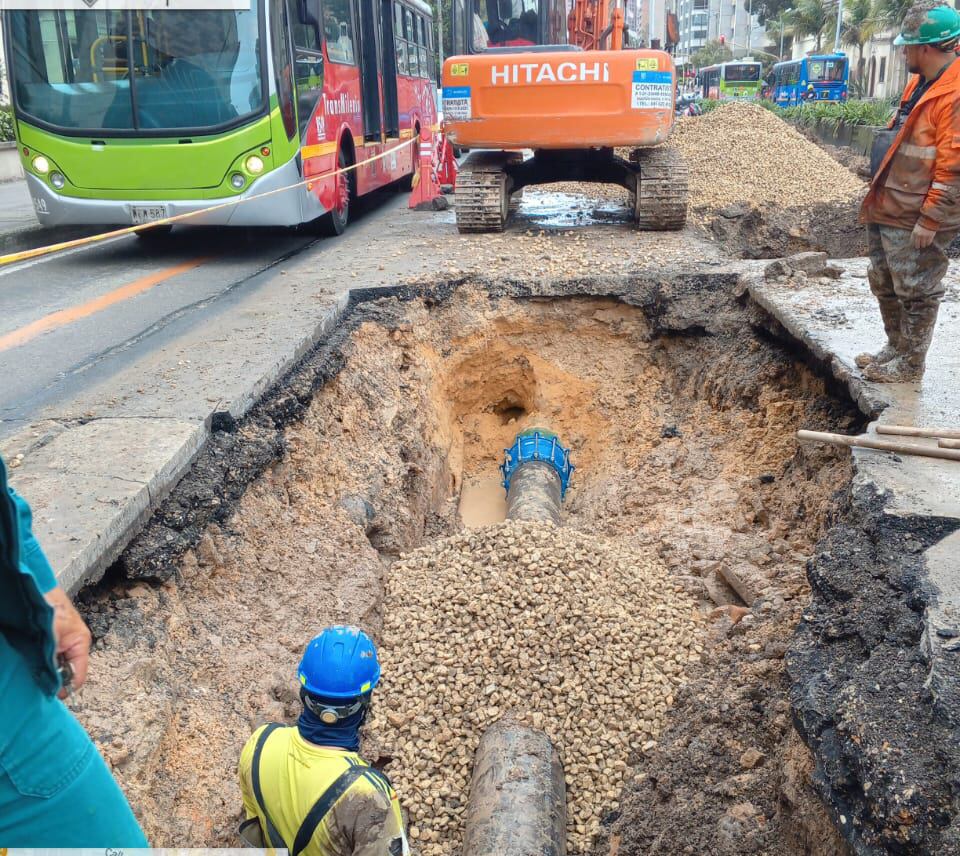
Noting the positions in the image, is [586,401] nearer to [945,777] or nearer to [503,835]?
[503,835]

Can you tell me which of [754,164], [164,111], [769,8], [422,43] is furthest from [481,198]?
[769,8]

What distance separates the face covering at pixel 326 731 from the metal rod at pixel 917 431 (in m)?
2.81

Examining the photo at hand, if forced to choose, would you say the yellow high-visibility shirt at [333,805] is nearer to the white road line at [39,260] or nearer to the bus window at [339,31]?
the white road line at [39,260]

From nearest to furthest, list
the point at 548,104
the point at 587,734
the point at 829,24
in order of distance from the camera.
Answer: the point at 587,734, the point at 548,104, the point at 829,24

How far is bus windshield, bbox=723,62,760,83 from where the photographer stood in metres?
42.4

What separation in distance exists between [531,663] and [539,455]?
8.99 ft

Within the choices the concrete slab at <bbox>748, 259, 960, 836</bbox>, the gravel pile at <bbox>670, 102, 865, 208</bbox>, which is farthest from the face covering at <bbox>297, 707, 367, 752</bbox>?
the gravel pile at <bbox>670, 102, 865, 208</bbox>

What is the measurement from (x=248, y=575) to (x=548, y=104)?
651 cm

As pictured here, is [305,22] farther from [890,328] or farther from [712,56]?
[712,56]

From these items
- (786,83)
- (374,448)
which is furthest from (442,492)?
(786,83)

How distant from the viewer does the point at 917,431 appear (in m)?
3.95

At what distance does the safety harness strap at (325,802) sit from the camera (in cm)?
246

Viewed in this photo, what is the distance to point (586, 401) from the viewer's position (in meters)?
7.49

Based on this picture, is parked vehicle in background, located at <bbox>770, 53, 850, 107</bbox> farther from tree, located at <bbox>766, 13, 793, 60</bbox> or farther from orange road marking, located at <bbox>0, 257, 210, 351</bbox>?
orange road marking, located at <bbox>0, 257, 210, 351</bbox>
